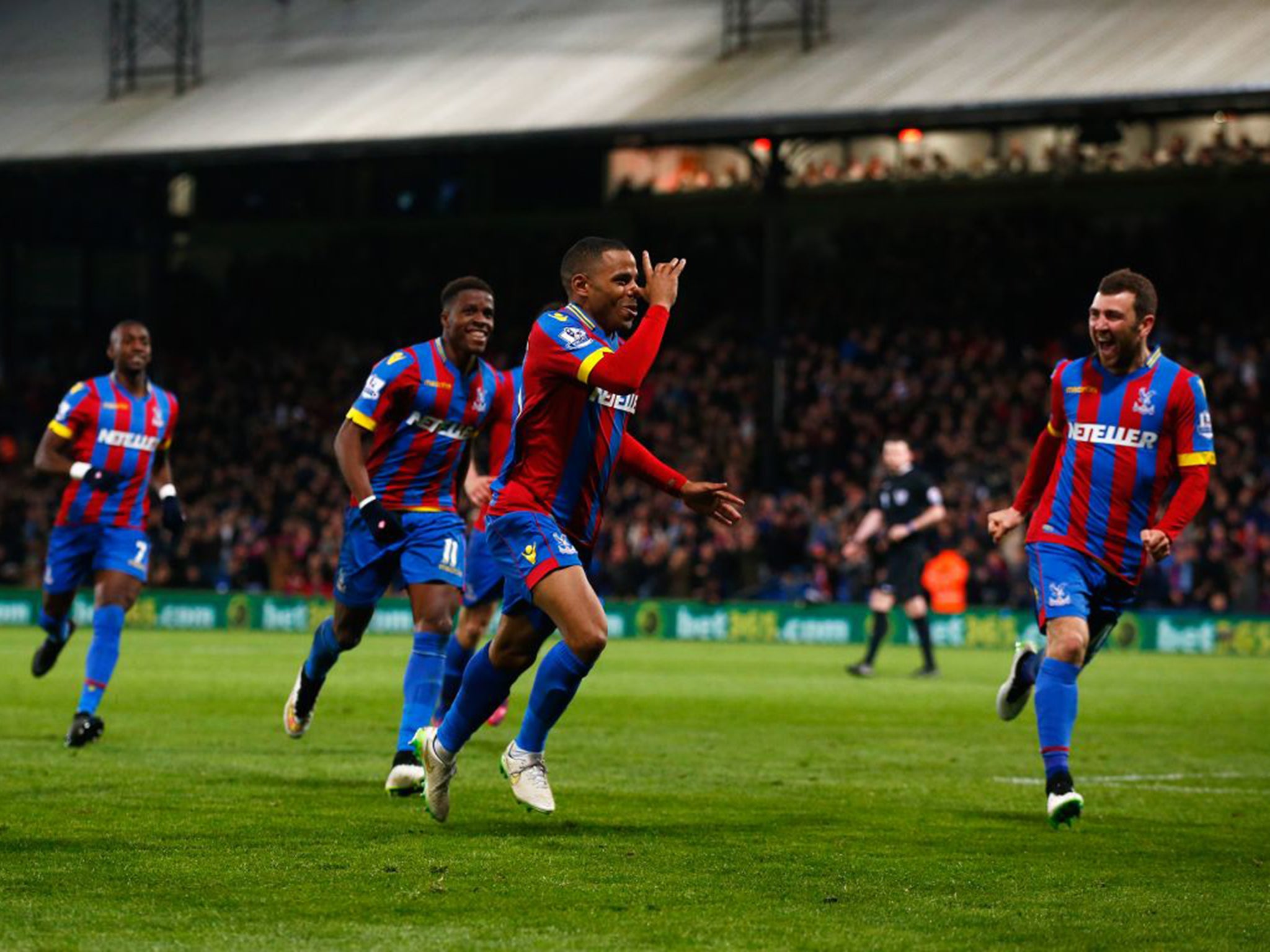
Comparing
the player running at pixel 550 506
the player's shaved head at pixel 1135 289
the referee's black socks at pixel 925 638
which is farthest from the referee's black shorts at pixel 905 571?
the player running at pixel 550 506

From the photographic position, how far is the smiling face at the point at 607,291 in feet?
29.1

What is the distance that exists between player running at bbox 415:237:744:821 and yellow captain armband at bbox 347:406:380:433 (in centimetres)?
191

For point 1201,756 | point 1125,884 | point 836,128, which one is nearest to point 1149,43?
point 836,128

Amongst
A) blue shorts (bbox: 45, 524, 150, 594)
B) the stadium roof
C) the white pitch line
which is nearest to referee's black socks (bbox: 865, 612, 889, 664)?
the white pitch line

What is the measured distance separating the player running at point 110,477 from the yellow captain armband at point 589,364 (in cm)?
497

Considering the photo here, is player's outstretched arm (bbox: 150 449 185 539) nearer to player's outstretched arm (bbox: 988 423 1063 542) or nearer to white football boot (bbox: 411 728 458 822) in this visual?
white football boot (bbox: 411 728 458 822)

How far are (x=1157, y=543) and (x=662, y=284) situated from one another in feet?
8.35

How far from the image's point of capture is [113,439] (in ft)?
43.4

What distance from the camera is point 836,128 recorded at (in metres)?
30.7

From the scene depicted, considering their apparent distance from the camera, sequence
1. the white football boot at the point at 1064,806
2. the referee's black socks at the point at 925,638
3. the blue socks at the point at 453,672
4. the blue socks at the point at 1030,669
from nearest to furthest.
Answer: the white football boot at the point at 1064,806, the blue socks at the point at 1030,669, the blue socks at the point at 453,672, the referee's black socks at the point at 925,638

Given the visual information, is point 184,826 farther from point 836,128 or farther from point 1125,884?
point 836,128

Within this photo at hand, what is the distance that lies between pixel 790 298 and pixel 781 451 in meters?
5.23

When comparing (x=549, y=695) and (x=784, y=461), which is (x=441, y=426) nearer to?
(x=549, y=695)

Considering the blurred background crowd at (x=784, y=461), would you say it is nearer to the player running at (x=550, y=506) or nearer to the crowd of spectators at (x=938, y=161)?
the crowd of spectators at (x=938, y=161)
